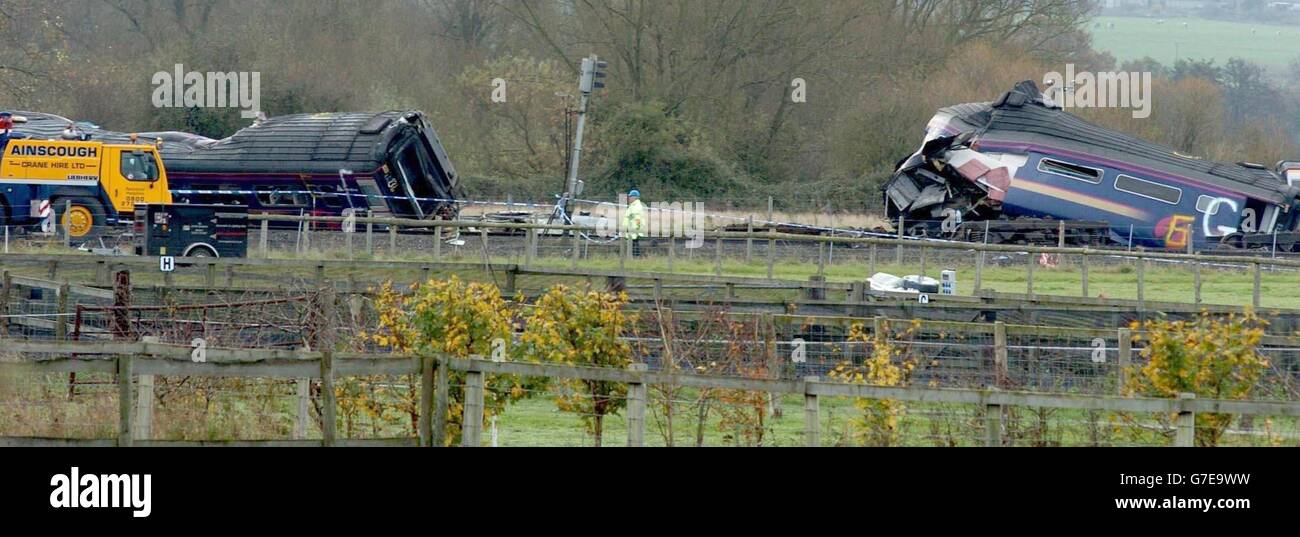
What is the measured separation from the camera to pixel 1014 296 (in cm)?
2234

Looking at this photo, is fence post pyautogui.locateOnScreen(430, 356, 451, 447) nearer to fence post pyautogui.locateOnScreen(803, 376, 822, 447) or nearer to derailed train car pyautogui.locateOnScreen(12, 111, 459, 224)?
fence post pyautogui.locateOnScreen(803, 376, 822, 447)

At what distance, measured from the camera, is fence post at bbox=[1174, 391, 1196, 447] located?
1019 centimetres

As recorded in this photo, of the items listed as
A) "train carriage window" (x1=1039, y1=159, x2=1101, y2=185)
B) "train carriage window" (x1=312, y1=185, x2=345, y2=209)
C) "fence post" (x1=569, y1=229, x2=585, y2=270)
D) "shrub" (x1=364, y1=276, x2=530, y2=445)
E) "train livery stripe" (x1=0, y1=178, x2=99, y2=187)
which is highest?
"train carriage window" (x1=1039, y1=159, x2=1101, y2=185)

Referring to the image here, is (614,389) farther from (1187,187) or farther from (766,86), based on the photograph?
(766,86)

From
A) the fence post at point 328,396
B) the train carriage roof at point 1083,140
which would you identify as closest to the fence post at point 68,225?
the train carriage roof at point 1083,140

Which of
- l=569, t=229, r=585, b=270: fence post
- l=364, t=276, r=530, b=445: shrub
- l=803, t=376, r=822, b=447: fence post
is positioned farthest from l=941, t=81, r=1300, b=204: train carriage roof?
l=803, t=376, r=822, b=447: fence post

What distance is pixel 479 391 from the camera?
10.6 metres

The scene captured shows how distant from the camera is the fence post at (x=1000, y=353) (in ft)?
46.4

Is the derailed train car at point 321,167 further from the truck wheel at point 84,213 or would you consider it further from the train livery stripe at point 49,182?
the train livery stripe at point 49,182

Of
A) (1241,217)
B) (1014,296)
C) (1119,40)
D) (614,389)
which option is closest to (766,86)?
(1241,217)

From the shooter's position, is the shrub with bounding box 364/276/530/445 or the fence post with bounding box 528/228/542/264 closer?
the shrub with bounding box 364/276/530/445

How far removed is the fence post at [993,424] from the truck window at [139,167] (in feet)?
91.4

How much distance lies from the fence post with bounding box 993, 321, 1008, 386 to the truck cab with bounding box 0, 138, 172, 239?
24.4 m
